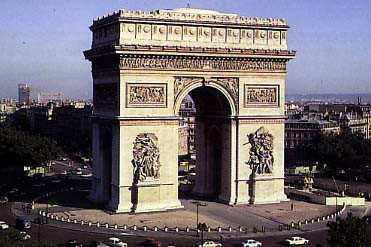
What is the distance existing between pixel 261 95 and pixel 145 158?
30.9ft

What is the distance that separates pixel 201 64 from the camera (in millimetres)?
44312

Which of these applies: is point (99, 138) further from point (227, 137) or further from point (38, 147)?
point (38, 147)

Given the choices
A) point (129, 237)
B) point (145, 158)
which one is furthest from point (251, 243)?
point (145, 158)

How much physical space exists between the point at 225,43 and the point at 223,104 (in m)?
4.13

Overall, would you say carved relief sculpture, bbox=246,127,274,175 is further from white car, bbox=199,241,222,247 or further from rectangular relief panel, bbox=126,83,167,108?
white car, bbox=199,241,222,247

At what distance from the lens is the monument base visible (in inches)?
1810

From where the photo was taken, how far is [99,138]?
45.9m

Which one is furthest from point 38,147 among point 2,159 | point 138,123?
point 138,123

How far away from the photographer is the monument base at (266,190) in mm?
45969

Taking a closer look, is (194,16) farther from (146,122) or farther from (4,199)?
(4,199)

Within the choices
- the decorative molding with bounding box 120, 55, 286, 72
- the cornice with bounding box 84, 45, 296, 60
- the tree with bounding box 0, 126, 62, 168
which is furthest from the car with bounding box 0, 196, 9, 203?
the tree with bounding box 0, 126, 62, 168

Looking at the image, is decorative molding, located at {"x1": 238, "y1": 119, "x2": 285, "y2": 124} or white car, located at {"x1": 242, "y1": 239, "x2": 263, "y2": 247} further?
decorative molding, located at {"x1": 238, "y1": 119, "x2": 285, "y2": 124}

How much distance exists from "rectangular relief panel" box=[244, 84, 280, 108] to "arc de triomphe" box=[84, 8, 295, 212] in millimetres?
67

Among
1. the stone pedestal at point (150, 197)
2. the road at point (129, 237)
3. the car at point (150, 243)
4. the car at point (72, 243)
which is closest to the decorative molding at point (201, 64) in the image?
the stone pedestal at point (150, 197)
